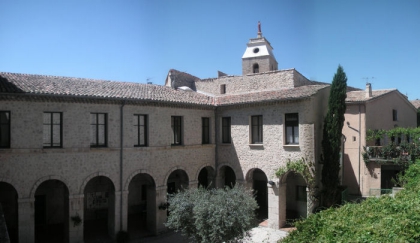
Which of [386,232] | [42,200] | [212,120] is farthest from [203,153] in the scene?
[386,232]

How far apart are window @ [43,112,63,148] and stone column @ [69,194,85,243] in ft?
9.12

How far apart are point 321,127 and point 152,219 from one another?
11.5 meters

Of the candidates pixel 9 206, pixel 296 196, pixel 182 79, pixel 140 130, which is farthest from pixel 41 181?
pixel 296 196

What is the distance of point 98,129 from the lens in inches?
692

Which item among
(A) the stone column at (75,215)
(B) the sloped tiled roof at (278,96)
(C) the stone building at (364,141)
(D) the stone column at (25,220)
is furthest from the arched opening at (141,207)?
Result: (C) the stone building at (364,141)

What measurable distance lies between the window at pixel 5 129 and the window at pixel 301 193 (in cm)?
1741

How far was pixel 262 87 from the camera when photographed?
2377cm

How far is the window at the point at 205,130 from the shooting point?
21969 millimetres

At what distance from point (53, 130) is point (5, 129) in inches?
79.7

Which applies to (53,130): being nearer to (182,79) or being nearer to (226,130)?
(226,130)

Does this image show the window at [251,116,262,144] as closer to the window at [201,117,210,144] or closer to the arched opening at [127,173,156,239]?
the window at [201,117,210,144]

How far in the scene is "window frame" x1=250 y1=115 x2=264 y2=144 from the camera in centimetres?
2045

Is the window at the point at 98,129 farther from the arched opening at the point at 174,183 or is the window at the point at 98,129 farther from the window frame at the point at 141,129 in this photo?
the arched opening at the point at 174,183

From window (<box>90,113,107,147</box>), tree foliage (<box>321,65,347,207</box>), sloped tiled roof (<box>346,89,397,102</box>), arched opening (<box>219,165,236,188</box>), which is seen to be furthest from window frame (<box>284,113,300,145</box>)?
window (<box>90,113,107,147</box>)
